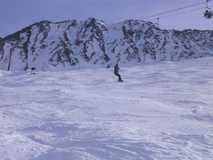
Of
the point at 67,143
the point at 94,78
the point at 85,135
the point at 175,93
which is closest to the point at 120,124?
the point at 85,135

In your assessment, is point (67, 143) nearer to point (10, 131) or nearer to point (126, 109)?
point (10, 131)

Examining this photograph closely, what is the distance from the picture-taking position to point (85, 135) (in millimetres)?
12875

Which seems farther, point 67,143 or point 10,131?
point 10,131

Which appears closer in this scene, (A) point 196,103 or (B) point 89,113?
(B) point 89,113

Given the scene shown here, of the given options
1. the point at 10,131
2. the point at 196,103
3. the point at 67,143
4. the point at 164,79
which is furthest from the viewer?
the point at 164,79

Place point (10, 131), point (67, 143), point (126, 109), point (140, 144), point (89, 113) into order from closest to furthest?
point (140, 144)
point (67, 143)
point (10, 131)
point (89, 113)
point (126, 109)

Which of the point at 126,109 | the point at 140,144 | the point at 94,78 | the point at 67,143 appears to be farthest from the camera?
the point at 94,78

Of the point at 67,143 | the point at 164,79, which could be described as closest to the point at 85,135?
the point at 67,143

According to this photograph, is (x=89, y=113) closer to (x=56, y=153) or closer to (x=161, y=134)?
(x=161, y=134)

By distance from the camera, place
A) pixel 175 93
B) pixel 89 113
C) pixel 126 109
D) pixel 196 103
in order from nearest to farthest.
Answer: pixel 89 113
pixel 126 109
pixel 196 103
pixel 175 93

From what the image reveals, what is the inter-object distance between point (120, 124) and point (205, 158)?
178 inches

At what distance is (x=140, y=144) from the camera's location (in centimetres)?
1122

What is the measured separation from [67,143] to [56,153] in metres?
1.18

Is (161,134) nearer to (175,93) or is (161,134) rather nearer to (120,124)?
(120,124)
